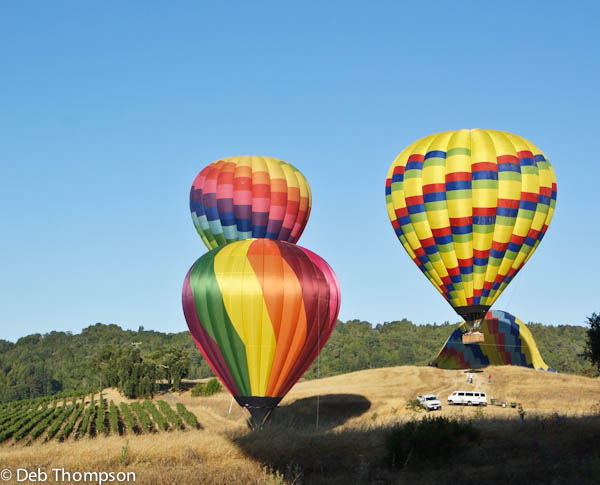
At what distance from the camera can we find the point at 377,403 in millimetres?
47906

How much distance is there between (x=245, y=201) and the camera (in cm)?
4747

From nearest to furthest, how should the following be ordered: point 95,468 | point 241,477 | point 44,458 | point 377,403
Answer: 1. point 241,477
2. point 95,468
3. point 44,458
4. point 377,403

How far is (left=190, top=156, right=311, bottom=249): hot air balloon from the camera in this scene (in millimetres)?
47562

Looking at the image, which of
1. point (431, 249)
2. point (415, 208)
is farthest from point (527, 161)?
point (431, 249)

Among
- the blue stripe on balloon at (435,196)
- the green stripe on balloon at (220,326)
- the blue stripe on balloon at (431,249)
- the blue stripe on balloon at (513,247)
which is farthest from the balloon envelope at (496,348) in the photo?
the green stripe on balloon at (220,326)

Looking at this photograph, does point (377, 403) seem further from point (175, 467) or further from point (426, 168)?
point (175, 467)

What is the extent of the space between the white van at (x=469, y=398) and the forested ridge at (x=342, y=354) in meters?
72.3

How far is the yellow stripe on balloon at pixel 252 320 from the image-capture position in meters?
30.1

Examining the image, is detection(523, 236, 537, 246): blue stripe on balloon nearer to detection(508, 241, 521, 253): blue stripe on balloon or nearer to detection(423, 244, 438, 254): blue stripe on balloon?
detection(508, 241, 521, 253): blue stripe on balloon

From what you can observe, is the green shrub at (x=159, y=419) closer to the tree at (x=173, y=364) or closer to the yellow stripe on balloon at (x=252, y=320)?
the tree at (x=173, y=364)

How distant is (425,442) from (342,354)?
4607 inches

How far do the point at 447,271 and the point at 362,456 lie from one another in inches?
769

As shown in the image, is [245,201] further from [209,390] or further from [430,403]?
[209,390]

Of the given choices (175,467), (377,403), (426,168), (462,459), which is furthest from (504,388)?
(175,467)
